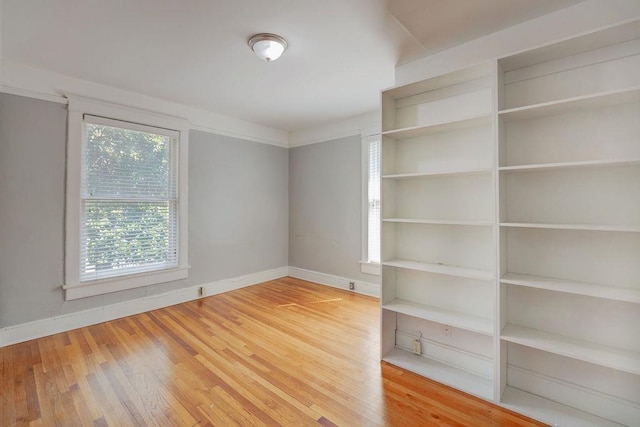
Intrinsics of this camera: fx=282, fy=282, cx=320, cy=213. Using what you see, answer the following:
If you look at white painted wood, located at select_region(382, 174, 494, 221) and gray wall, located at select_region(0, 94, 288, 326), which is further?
gray wall, located at select_region(0, 94, 288, 326)

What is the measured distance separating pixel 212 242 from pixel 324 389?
2.86 metres

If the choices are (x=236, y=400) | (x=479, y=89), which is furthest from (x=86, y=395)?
(x=479, y=89)

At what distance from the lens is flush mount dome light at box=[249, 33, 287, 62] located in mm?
2227

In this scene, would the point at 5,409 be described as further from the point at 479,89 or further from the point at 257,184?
the point at 479,89

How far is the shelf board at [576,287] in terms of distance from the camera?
5.02 feet

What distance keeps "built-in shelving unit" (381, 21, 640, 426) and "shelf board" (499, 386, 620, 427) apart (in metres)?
0.01

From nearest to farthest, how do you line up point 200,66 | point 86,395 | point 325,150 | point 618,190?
point 618,190, point 86,395, point 200,66, point 325,150

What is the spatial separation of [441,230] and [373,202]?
1.78 meters

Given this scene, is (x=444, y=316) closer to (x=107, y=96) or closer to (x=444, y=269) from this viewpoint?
(x=444, y=269)

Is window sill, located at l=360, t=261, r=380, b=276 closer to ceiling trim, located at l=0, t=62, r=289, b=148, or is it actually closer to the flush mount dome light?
ceiling trim, located at l=0, t=62, r=289, b=148

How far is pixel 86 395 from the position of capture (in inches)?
76.9

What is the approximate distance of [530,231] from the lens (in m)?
2.00

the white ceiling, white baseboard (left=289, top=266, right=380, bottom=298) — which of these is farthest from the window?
the white ceiling

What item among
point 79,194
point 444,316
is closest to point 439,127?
point 444,316
